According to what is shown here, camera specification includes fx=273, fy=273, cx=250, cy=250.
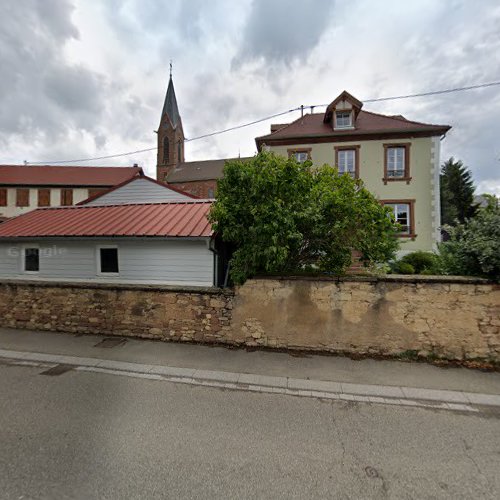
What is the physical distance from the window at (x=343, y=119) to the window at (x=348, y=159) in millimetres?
1577

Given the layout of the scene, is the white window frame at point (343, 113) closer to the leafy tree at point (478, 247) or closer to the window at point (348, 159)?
the window at point (348, 159)

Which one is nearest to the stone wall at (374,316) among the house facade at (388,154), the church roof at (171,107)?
the house facade at (388,154)

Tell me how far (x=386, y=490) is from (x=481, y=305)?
446 cm

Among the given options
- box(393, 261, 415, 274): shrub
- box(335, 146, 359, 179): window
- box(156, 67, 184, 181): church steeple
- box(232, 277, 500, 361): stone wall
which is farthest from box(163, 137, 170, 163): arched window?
box(232, 277, 500, 361): stone wall

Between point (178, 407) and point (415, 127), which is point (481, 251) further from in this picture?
point (415, 127)

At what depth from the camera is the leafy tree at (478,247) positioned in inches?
209

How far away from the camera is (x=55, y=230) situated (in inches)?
361

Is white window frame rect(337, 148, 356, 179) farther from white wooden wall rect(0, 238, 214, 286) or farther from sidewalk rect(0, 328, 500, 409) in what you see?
sidewalk rect(0, 328, 500, 409)

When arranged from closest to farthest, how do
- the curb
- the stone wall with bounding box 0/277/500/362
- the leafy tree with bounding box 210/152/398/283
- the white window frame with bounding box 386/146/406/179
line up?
1. the curb
2. the stone wall with bounding box 0/277/500/362
3. the leafy tree with bounding box 210/152/398/283
4. the white window frame with bounding box 386/146/406/179

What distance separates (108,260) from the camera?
8812mm

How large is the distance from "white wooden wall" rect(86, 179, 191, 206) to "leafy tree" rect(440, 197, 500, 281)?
1192cm

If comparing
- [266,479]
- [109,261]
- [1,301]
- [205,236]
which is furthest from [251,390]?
[1,301]

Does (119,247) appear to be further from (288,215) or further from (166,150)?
(166,150)

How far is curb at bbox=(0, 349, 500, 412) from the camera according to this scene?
4199 mm
